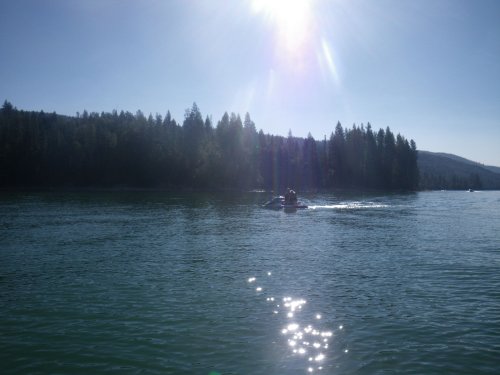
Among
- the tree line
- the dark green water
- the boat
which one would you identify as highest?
the tree line

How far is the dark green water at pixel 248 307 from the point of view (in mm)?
10836

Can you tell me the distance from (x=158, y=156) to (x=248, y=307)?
12910 centimetres

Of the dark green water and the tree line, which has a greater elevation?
the tree line

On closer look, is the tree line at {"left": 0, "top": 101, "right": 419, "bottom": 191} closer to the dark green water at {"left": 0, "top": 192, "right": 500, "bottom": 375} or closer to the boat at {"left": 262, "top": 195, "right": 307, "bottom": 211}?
the boat at {"left": 262, "top": 195, "right": 307, "bottom": 211}

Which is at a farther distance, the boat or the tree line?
the tree line

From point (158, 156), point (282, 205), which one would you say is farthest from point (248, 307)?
point (158, 156)

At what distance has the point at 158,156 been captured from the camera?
138875mm

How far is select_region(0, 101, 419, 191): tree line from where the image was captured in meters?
132

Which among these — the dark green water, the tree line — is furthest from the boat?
the tree line

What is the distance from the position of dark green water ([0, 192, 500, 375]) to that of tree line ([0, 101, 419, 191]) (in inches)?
4285

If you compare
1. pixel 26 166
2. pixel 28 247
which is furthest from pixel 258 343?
pixel 26 166

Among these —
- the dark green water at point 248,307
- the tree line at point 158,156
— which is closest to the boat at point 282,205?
the dark green water at point 248,307

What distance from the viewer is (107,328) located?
1301cm

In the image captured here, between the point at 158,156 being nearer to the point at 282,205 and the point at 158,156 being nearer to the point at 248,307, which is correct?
the point at 282,205
